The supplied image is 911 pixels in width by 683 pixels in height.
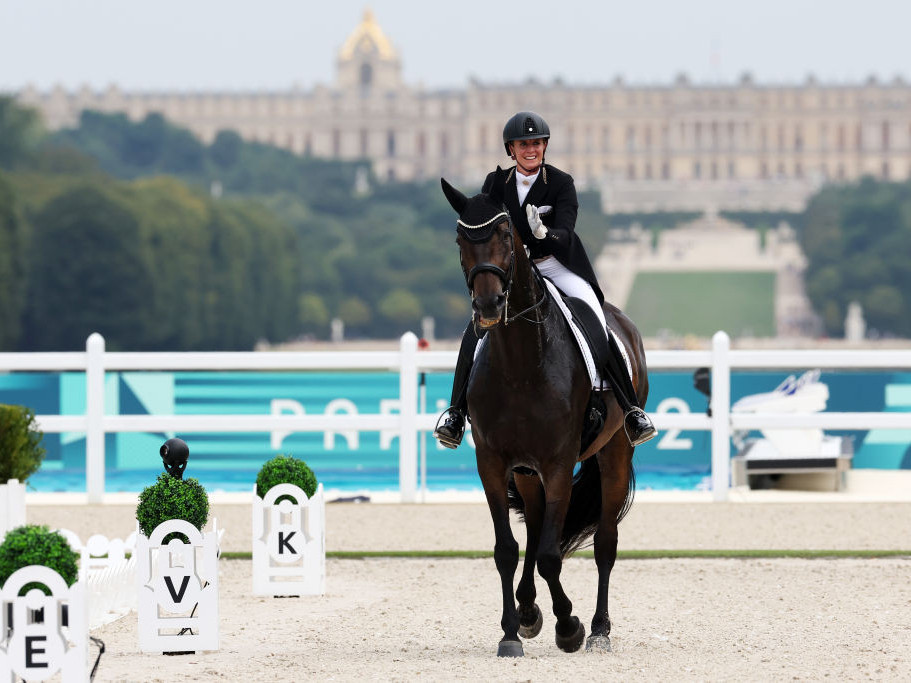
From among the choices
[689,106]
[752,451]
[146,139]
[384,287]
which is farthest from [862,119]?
[752,451]

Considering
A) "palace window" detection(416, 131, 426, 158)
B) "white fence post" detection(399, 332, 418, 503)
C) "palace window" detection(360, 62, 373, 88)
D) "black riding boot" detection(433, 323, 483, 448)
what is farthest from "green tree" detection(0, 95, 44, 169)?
"palace window" detection(360, 62, 373, 88)

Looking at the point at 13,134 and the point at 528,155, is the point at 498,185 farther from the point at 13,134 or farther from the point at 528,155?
the point at 13,134

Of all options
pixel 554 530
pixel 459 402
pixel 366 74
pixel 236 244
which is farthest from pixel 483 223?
pixel 366 74

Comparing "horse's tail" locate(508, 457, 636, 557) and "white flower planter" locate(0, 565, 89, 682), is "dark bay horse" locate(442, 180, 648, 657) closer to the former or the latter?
"horse's tail" locate(508, 457, 636, 557)

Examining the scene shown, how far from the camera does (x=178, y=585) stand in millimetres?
7230

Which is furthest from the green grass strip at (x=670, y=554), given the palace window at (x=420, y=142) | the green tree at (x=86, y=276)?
the palace window at (x=420, y=142)

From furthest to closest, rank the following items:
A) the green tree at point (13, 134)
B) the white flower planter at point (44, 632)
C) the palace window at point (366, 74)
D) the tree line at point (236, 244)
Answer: the palace window at point (366, 74) < the green tree at point (13, 134) < the tree line at point (236, 244) < the white flower planter at point (44, 632)

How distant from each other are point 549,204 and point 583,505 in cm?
138

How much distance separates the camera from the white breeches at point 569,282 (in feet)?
25.2

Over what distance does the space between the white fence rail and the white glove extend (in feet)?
21.0

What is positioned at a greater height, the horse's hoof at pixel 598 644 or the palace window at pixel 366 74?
the palace window at pixel 366 74

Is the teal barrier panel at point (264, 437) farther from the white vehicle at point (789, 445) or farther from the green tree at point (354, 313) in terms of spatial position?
the green tree at point (354, 313)

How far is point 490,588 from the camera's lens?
9.44 meters

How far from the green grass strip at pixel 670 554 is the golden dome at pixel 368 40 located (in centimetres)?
16011
